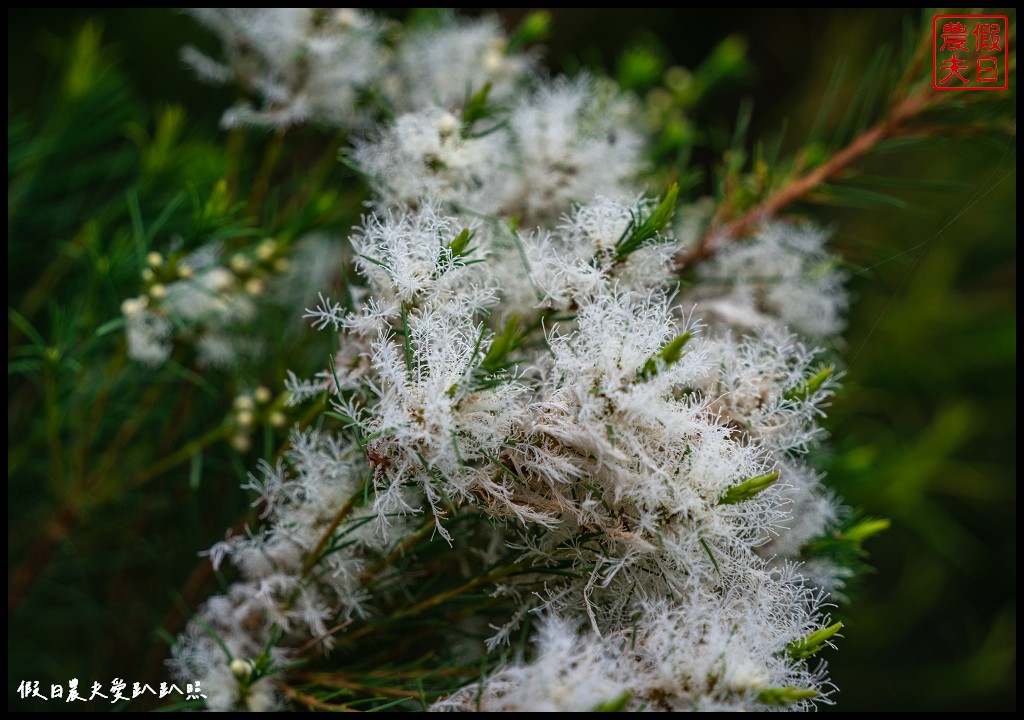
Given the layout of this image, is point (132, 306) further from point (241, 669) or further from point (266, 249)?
point (241, 669)

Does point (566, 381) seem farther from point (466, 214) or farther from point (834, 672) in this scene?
point (834, 672)

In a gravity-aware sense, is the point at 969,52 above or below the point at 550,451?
above

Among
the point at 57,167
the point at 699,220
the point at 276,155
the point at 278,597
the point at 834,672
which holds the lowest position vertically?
the point at 834,672

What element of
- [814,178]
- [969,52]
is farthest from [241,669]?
[969,52]

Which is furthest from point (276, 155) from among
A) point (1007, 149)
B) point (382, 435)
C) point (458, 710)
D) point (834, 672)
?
point (834, 672)

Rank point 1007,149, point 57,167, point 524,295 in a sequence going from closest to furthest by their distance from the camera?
1. point 524,295
2. point 1007,149
3. point 57,167

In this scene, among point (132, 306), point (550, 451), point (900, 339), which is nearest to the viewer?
point (550, 451)
